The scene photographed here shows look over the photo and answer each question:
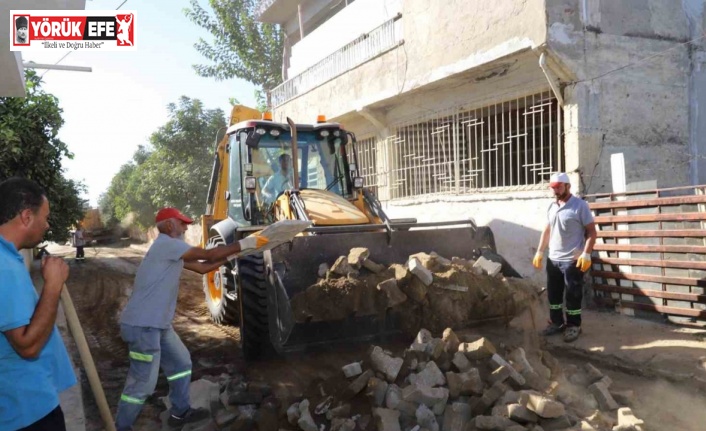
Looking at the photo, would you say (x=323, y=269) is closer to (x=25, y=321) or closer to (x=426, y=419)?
(x=426, y=419)

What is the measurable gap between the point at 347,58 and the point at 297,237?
8.69 m

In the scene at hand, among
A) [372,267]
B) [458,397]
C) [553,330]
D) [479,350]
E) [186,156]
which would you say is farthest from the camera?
[186,156]

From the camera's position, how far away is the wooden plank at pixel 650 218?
5.52 metres

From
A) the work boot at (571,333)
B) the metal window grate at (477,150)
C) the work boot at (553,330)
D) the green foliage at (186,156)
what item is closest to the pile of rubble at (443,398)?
the work boot at (571,333)

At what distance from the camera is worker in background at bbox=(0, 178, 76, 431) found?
1.95m

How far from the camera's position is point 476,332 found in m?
4.82

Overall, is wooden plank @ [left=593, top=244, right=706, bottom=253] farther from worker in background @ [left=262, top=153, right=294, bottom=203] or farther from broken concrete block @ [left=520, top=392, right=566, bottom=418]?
worker in background @ [left=262, top=153, right=294, bottom=203]

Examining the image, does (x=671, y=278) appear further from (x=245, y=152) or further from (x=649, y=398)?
(x=245, y=152)

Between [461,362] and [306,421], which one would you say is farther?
[461,362]

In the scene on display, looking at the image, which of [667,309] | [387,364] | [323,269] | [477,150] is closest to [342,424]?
[387,364]

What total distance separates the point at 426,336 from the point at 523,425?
3.29ft

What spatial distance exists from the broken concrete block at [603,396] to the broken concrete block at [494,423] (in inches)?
37.5

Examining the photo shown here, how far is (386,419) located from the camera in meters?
3.34

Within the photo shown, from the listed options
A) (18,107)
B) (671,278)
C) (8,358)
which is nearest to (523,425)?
(8,358)
